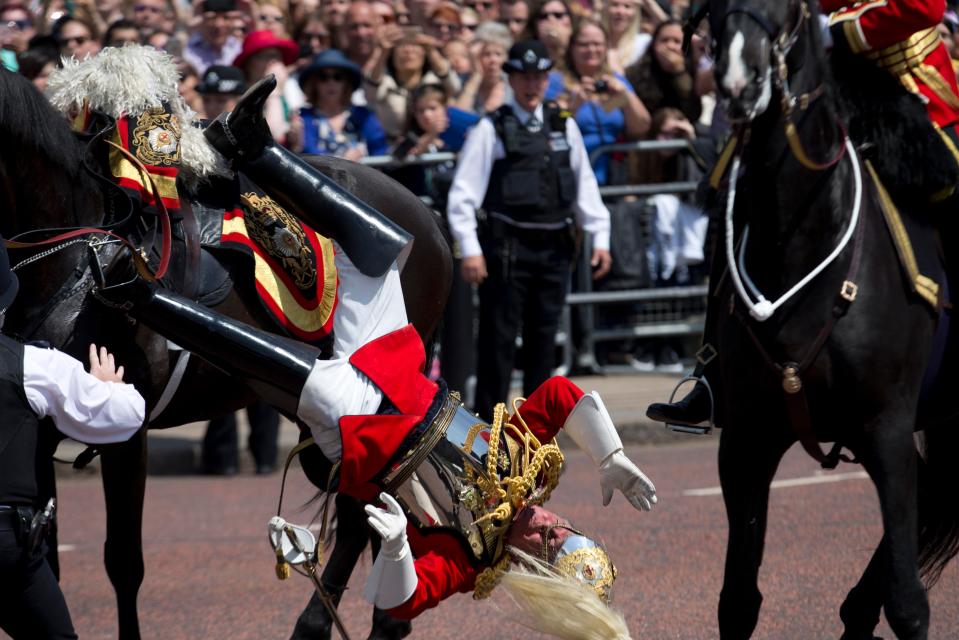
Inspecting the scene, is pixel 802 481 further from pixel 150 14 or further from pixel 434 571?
pixel 150 14

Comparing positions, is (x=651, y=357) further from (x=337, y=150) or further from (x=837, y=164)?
(x=837, y=164)

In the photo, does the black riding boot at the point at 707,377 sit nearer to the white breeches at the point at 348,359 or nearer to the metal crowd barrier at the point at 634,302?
the white breeches at the point at 348,359

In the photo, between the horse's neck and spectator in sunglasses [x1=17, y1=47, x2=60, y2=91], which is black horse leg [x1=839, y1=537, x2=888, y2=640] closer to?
the horse's neck

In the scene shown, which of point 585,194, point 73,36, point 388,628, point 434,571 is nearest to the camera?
point 434,571

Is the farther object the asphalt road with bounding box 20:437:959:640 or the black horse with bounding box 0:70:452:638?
the asphalt road with bounding box 20:437:959:640

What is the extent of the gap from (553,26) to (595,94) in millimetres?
593

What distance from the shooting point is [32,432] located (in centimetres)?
401

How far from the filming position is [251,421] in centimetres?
995

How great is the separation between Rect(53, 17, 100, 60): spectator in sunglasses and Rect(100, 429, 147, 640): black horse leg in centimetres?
537

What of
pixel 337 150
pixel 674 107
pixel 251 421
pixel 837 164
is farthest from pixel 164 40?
pixel 837 164

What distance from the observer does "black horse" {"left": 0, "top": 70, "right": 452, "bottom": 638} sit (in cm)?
519

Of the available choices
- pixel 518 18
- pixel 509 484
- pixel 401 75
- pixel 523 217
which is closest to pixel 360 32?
pixel 401 75

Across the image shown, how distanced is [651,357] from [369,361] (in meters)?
8.56

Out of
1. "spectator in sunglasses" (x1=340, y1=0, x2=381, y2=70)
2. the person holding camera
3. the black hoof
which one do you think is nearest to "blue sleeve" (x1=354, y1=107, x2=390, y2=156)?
the person holding camera
